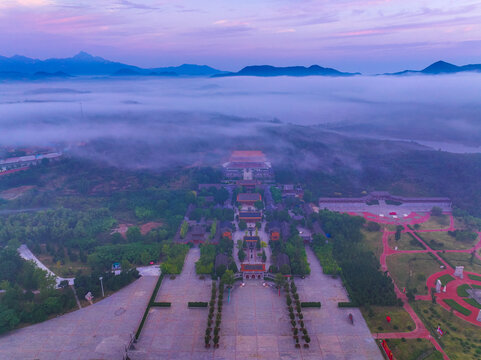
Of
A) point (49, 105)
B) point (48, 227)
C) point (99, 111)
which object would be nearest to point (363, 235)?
point (48, 227)

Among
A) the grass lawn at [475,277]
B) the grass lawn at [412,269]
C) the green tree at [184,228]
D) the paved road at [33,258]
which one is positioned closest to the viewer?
the grass lawn at [412,269]

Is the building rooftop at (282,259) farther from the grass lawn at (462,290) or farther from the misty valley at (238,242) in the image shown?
the grass lawn at (462,290)

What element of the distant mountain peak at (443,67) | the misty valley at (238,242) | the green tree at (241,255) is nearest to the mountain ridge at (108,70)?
the distant mountain peak at (443,67)

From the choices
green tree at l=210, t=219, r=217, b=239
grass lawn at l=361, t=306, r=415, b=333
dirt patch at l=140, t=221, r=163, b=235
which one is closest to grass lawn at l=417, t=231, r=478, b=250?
grass lawn at l=361, t=306, r=415, b=333

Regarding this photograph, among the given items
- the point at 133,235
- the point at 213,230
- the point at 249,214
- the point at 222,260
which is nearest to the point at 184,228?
the point at 213,230

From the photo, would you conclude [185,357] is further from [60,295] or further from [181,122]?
[181,122]

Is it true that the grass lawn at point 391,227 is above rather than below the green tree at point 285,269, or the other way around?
below

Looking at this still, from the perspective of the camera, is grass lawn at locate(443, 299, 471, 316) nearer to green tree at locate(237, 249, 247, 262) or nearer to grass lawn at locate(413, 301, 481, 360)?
grass lawn at locate(413, 301, 481, 360)
